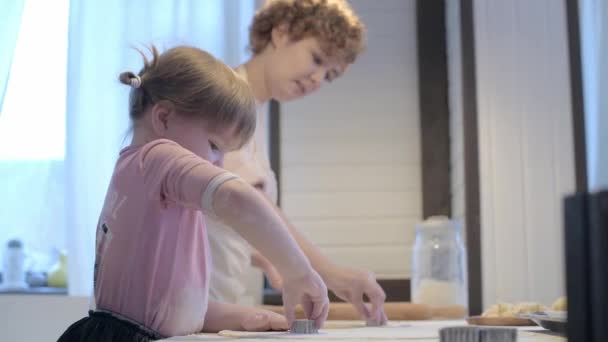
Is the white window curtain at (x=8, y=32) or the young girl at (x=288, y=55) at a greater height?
the white window curtain at (x=8, y=32)

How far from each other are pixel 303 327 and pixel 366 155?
2.08 metres

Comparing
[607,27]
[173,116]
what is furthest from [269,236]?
[607,27]

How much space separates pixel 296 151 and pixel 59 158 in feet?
2.75

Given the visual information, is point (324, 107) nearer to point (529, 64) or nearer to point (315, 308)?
point (529, 64)

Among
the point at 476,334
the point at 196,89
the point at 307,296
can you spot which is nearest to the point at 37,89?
the point at 196,89

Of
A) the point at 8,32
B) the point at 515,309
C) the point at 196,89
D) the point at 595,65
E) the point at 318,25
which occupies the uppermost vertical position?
the point at 8,32

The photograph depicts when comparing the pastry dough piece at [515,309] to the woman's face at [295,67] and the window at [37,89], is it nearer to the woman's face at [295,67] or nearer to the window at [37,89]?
the woman's face at [295,67]

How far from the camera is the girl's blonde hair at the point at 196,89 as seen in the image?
0.90 m

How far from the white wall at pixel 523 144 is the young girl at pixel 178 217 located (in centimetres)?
149

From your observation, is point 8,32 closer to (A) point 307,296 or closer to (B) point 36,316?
(B) point 36,316

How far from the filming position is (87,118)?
8.17 feet

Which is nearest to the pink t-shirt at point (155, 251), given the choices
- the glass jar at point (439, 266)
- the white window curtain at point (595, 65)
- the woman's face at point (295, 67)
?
the white window curtain at point (595, 65)

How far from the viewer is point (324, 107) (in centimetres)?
290

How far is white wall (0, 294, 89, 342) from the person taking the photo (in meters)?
2.23
